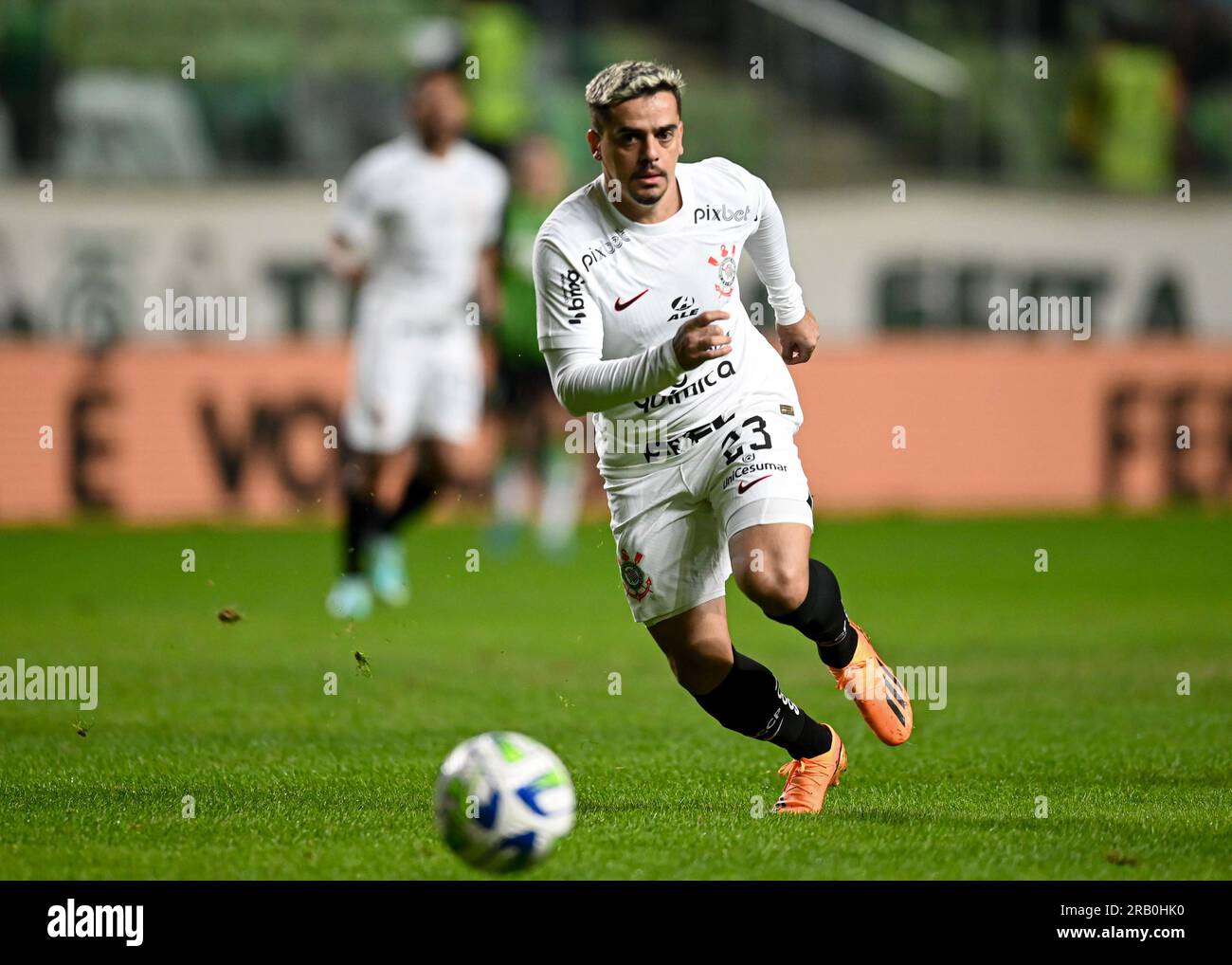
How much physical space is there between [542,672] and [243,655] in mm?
1521

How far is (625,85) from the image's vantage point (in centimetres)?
540

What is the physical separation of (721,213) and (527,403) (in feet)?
34.6

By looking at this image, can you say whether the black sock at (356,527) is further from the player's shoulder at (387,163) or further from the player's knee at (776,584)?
the player's knee at (776,584)

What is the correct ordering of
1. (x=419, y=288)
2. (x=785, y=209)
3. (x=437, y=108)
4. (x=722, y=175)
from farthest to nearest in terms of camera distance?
(x=785, y=209)
(x=419, y=288)
(x=437, y=108)
(x=722, y=175)

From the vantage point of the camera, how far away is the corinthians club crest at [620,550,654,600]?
5.79 m

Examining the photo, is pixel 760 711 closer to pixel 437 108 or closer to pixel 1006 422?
pixel 437 108

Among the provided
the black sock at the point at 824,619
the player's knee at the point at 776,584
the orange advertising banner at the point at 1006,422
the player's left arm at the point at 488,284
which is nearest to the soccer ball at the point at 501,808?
the player's knee at the point at 776,584

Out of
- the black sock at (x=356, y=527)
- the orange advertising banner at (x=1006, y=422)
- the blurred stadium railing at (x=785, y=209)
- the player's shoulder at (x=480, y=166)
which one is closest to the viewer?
the black sock at (x=356, y=527)

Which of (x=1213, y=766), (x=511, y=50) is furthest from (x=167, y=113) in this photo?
(x=1213, y=766)

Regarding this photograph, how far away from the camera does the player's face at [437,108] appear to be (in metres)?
11.4

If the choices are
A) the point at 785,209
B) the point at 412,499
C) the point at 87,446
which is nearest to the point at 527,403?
the point at 87,446

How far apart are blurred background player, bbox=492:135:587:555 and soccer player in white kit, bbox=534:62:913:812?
31.2ft

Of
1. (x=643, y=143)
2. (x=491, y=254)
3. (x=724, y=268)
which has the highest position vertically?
(x=491, y=254)

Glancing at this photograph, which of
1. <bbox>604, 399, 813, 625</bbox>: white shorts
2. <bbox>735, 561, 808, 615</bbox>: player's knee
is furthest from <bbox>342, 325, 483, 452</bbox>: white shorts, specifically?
<bbox>735, 561, 808, 615</bbox>: player's knee
